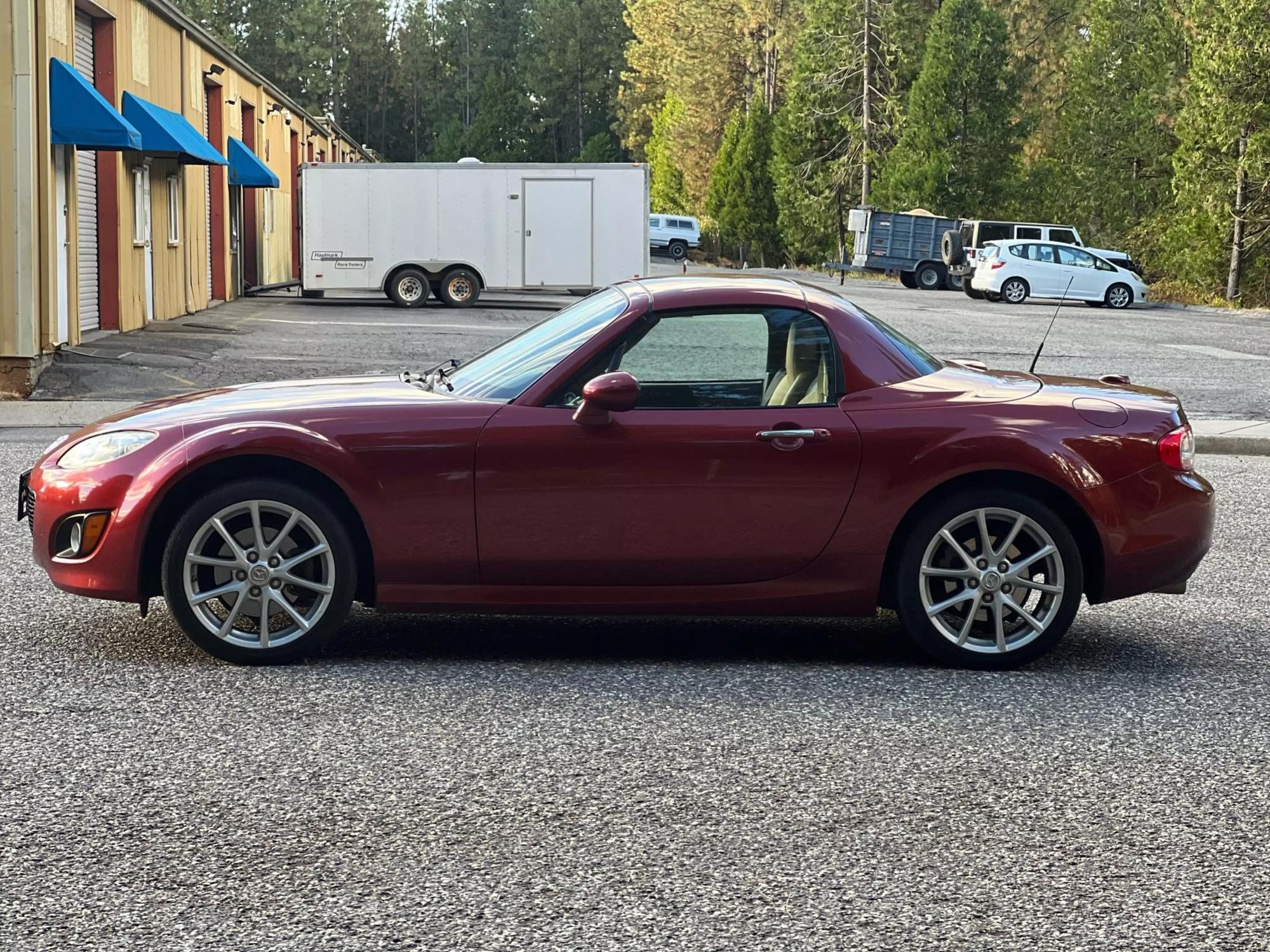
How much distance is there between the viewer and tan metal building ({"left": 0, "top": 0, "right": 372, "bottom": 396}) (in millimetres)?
15414

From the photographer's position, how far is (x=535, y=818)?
4348 millimetres

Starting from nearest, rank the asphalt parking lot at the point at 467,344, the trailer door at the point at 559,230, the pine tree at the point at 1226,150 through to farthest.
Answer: the asphalt parking lot at the point at 467,344
the trailer door at the point at 559,230
the pine tree at the point at 1226,150

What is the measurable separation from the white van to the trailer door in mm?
41486

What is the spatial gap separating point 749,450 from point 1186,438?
1652 millimetres

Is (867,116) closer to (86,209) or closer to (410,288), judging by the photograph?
(410,288)

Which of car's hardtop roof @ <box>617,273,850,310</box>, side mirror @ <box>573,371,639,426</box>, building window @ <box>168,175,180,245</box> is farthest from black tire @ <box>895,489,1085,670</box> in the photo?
building window @ <box>168,175,180,245</box>

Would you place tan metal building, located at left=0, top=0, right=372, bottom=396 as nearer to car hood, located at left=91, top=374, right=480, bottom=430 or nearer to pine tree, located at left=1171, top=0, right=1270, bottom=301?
car hood, located at left=91, top=374, right=480, bottom=430

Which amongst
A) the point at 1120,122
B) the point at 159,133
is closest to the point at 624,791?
the point at 159,133

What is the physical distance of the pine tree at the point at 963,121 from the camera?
5494cm

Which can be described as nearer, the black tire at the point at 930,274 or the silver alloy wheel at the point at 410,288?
the silver alloy wheel at the point at 410,288

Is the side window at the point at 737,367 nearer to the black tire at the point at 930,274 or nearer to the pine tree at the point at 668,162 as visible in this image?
the black tire at the point at 930,274

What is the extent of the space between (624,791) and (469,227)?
1201 inches

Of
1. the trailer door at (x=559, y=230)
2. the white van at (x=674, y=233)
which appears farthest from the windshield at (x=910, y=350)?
the white van at (x=674, y=233)

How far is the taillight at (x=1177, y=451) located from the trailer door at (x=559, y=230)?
28.0 metres
